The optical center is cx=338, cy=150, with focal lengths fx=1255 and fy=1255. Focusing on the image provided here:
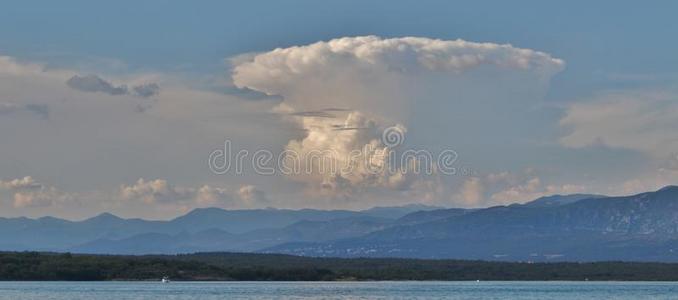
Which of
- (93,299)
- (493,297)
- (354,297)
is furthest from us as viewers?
(493,297)

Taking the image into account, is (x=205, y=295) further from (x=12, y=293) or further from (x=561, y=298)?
(x=561, y=298)

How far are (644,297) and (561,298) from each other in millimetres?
15083

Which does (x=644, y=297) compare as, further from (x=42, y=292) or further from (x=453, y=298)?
(x=42, y=292)

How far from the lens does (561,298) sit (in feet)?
634

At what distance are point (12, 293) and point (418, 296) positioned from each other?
59888 mm

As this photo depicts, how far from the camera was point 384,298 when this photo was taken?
177750mm

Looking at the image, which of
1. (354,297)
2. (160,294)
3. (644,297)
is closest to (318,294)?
(354,297)

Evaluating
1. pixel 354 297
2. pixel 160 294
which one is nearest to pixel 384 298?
pixel 354 297

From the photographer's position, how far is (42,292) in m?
189

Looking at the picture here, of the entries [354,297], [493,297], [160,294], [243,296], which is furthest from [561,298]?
[160,294]

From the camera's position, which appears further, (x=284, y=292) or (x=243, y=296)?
(x=284, y=292)

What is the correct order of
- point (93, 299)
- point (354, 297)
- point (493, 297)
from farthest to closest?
1. point (493, 297)
2. point (354, 297)
3. point (93, 299)

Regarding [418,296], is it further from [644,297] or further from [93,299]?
[93,299]

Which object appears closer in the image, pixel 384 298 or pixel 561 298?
pixel 384 298
